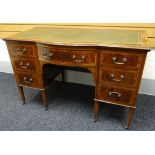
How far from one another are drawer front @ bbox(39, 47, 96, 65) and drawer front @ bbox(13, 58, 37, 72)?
0.50 ft

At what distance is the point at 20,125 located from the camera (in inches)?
58.3

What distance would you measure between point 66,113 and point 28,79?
48cm

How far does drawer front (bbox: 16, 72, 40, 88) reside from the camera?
4.80 feet

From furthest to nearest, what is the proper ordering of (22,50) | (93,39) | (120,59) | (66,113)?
(66,113), (22,50), (93,39), (120,59)

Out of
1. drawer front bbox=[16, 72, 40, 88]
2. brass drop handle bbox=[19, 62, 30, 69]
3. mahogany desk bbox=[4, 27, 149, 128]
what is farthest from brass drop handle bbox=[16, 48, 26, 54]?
drawer front bbox=[16, 72, 40, 88]

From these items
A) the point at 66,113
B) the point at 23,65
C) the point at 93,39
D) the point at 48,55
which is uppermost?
the point at 93,39

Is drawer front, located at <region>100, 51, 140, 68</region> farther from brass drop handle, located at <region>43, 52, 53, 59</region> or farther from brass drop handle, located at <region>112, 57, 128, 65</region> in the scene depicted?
brass drop handle, located at <region>43, 52, 53, 59</region>

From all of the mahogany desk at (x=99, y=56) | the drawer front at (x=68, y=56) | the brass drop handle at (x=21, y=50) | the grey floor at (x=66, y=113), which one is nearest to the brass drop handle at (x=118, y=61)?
the mahogany desk at (x=99, y=56)

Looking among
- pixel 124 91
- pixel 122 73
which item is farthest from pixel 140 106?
pixel 122 73

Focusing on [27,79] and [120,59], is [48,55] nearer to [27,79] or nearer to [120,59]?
[27,79]

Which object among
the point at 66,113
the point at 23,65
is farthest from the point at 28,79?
the point at 66,113

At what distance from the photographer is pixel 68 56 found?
1.20 metres
